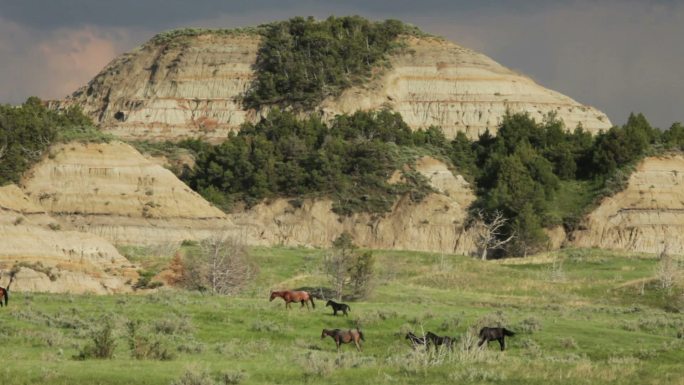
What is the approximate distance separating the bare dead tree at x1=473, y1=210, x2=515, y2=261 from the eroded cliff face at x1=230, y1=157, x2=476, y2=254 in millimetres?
1091

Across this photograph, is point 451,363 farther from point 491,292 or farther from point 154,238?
point 154,238

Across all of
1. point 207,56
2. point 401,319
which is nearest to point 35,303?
point 401,319

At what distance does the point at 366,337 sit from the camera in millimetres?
41438

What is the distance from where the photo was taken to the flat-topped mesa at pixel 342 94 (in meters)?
147

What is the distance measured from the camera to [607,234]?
11431 centimetres

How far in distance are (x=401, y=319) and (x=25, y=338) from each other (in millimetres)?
15264

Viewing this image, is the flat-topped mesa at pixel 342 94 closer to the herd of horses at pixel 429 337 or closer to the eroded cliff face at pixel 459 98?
the eroded cliff face at pixel 459 98

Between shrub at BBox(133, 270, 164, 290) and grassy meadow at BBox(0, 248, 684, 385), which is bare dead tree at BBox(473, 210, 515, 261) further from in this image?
shrub at BBox(133, 270, 164, 290)

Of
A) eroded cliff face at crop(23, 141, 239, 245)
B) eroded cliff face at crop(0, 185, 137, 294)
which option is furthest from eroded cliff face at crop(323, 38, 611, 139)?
eroded cliff face at crop(0, 185, 137, 294)

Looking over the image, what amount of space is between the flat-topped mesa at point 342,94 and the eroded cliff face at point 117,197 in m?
45.8

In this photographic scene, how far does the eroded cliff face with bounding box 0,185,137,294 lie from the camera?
62906 millimetres

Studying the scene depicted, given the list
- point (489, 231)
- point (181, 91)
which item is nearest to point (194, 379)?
point (489, 231)

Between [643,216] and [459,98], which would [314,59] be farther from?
[643,216]

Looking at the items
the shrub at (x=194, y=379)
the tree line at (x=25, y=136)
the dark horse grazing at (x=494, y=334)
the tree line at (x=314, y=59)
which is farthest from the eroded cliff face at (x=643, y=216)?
the shrub at (x=194, y=379)
